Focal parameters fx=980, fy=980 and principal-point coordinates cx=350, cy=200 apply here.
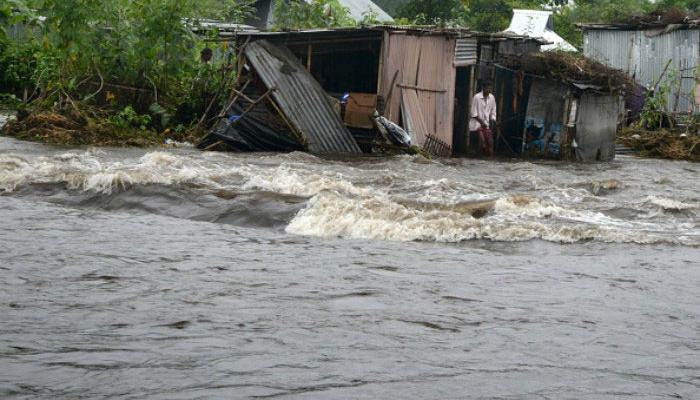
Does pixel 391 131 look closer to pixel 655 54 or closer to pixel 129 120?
pixel 129 120

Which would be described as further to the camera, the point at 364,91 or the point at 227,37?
the point at 364,91

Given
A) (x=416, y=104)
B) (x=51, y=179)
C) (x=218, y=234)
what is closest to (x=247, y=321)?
(x=218, y=234)

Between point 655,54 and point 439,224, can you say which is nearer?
point 439,224

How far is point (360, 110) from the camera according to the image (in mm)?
17203

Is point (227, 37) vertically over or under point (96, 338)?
over

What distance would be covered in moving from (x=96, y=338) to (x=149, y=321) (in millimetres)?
414

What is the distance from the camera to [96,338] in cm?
495

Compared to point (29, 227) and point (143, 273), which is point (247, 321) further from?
point (29, 227)

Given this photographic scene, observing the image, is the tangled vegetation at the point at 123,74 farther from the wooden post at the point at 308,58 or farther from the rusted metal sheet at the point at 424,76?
the rusted metal sheet at the point at 424,76

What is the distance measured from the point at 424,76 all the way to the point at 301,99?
8.09ft

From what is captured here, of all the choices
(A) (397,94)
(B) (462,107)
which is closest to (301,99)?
(A) (397,94)

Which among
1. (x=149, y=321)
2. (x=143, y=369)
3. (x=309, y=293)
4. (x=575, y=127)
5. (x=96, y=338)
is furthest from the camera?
(x=575, y=127)

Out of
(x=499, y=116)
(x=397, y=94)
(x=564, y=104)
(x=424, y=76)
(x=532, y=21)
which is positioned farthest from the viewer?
(x=532, y=21)

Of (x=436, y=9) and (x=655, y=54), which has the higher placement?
(x=436, y=9)
